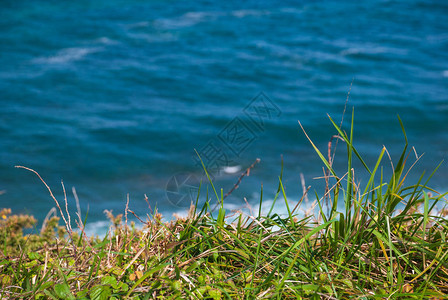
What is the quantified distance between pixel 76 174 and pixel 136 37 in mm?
5087

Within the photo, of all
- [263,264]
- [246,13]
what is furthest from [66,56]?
[263,264]

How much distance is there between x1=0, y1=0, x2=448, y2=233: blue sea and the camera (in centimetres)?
689

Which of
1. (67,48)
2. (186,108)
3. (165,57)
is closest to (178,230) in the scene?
(186,108)

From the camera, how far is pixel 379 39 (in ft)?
38.2

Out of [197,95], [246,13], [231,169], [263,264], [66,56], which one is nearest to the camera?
[263,264]

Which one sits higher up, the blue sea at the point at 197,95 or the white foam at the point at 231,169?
the blue sea at the point at 197,95

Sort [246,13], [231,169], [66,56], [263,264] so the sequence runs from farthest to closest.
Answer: [246,13], [66,56], [231,169], [263,264]

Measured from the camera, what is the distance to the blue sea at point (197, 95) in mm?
6895

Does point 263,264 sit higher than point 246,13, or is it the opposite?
point 246,13

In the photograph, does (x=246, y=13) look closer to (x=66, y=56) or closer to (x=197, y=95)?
(x=197, y=95)

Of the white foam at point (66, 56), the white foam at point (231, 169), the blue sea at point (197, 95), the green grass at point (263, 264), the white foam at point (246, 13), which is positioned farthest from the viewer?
the white foam at point (246, 13)

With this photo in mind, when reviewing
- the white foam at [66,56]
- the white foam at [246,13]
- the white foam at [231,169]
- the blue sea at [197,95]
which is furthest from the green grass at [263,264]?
the white foam at [246,13]

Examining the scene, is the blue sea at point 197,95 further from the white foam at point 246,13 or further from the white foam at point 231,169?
the white foam at point 246,13

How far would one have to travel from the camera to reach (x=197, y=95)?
8930mm
